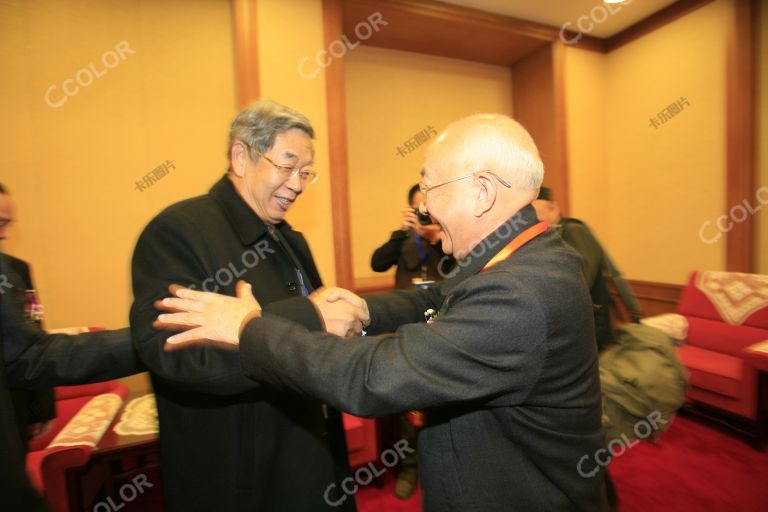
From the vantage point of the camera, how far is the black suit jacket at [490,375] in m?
0.74

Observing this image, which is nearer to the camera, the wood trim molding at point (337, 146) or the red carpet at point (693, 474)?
the red carpet at point (693, 474)

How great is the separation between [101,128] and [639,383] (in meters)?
3.77

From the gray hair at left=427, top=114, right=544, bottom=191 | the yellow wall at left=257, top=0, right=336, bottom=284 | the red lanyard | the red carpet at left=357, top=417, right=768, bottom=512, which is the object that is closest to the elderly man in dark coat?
the red lanyard

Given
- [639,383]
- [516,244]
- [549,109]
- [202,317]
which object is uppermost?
[549,109]

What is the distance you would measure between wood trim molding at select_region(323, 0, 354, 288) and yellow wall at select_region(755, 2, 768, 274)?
3.65 meters

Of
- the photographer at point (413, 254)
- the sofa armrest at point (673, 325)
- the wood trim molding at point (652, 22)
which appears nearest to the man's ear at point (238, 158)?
the photographer at point (413, 254)

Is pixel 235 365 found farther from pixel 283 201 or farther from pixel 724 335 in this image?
pixel 724 335

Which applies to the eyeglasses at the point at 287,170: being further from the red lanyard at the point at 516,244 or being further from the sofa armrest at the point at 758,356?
the sofa armrest at the point at 758,356

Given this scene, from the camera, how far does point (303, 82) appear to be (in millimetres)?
3137

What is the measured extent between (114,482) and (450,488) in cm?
255

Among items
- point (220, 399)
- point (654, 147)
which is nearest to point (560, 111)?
point (654, 147)

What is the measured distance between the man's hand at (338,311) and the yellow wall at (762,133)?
13.8ft

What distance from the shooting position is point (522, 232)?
0.95 m

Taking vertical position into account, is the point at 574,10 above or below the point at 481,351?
above
